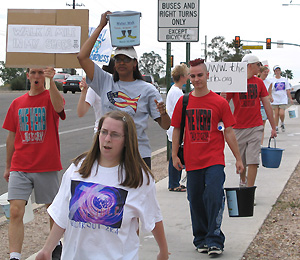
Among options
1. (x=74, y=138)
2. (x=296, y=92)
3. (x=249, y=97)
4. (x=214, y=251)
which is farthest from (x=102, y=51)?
(x=296, y=92)

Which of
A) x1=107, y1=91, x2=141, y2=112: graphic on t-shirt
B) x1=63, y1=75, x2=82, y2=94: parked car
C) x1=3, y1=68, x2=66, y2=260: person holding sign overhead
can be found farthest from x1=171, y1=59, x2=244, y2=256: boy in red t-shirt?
x1=63, y1=75, x2=82, y2=94: parked car

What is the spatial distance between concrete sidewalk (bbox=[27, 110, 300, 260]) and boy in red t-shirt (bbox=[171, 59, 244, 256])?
8.9 inches

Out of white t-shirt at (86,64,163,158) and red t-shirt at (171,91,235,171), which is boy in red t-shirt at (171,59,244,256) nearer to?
red t-shirt at (171,91,235,171)

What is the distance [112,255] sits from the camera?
3209 millimetres

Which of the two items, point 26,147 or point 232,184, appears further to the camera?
point 232,184

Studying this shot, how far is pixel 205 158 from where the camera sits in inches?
215

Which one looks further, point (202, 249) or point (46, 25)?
point (202, 249)

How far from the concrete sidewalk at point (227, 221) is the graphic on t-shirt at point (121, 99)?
1.43m

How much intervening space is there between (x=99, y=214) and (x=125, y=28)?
2084 mm

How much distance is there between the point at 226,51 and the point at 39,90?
258 ft

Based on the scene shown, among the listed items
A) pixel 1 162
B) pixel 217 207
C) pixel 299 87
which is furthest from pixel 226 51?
pixel 217 207

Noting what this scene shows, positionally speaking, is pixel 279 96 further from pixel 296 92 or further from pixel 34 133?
pixel 296 92

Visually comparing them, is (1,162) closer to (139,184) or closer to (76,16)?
(76,16)

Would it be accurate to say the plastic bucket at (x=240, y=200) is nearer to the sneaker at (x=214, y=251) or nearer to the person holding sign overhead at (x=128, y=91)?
the sneaker at (x=214, y=251)
